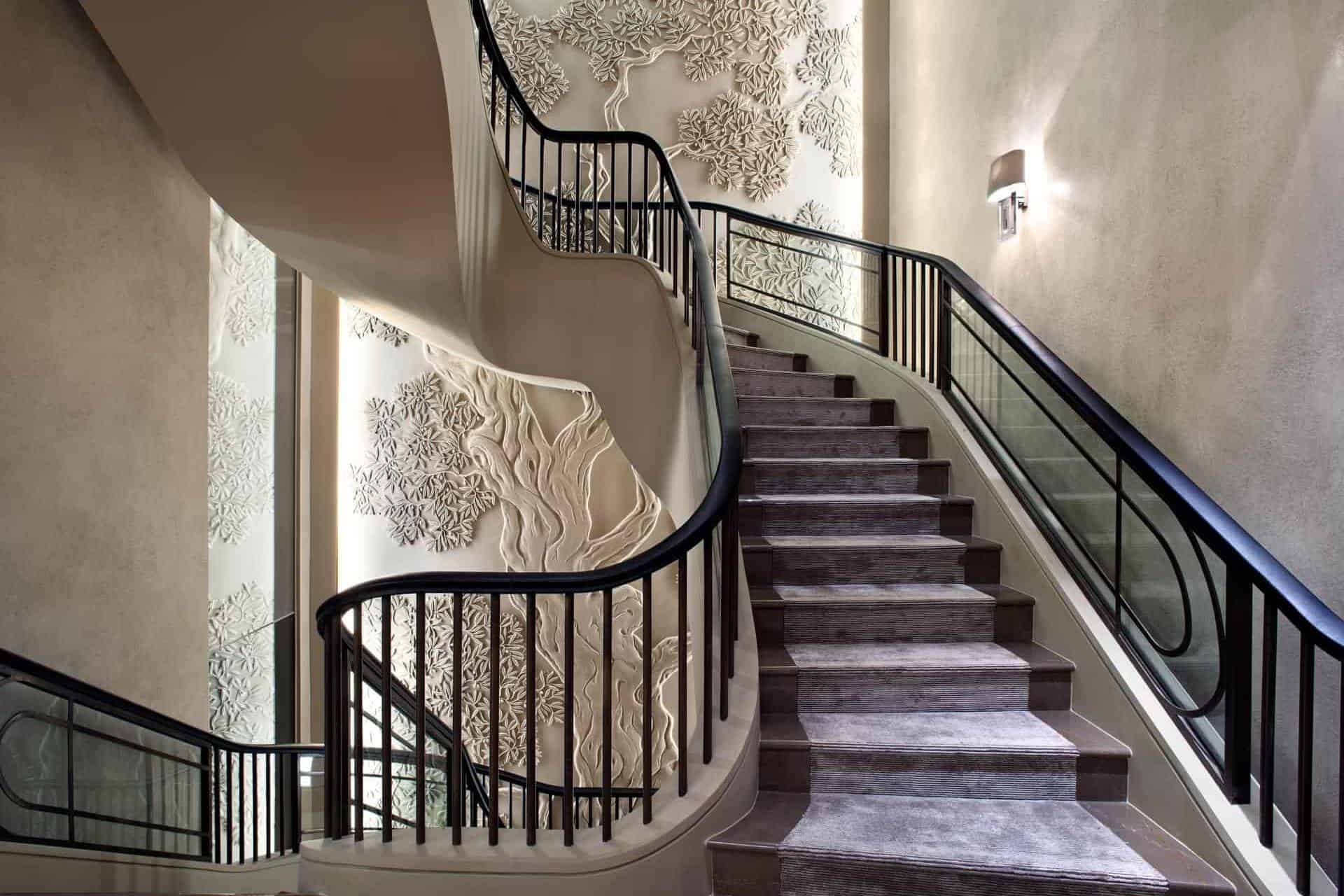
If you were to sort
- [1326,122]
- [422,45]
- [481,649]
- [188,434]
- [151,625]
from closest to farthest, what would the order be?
1. [1326,122]
2. [422,45]
3. [151,625]
4. [188,434]
5. [481,649]

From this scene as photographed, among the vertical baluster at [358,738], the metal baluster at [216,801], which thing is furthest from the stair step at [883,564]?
the metal baluster at [216,801]

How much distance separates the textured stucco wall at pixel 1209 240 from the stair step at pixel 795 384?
0.92m

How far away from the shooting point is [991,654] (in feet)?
7.48

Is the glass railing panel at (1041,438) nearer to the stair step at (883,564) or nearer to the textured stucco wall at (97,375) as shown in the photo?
the stair step at (883,564)

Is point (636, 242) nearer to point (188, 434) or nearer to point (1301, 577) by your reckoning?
point (188, 434)

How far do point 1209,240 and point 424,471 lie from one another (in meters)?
5.03

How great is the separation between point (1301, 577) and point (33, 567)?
3662mm

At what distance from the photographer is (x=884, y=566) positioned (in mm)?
2654

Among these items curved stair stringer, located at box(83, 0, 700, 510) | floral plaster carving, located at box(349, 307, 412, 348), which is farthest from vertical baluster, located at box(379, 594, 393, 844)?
floral plaster carving, located at box(349, 307, 412, 348)

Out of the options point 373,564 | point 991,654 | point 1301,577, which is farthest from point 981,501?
point 373,564

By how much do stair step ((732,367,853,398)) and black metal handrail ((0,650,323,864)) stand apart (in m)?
2.83

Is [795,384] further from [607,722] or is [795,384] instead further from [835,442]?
[607,722]

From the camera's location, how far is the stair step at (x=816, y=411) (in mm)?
3631

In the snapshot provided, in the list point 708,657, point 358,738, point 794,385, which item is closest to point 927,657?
point 708,657
